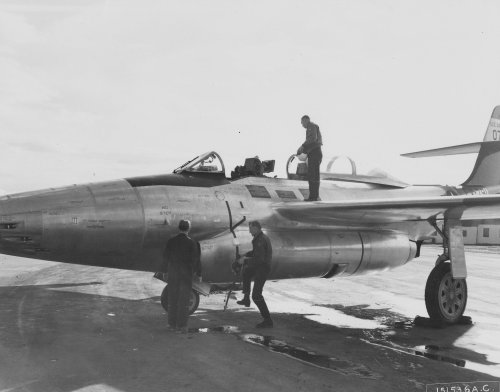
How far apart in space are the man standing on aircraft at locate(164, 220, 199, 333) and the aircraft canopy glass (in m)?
1.59

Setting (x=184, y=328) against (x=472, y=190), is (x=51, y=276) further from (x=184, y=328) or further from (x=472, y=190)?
(x=472, y=190)

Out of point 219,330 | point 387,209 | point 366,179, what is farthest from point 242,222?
point 366,179

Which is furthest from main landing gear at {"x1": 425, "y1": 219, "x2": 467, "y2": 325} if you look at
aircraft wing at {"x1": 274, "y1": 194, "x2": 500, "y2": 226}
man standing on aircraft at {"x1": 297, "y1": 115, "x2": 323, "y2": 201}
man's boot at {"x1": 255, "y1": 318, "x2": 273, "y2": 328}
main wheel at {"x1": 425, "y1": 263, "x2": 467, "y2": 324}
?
man's boot at {"x1": 255, "y1": 318, "x2": 273, "y2": 328}

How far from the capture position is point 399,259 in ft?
36.2

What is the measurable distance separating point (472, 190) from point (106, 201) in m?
9.96

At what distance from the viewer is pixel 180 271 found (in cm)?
802

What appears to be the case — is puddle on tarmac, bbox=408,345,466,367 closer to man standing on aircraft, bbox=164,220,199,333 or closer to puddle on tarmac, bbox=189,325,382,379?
puddle on tarmac, bbox=189,325,382,379

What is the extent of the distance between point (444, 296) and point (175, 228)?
5506 mm

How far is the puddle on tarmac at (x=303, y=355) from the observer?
6133mm

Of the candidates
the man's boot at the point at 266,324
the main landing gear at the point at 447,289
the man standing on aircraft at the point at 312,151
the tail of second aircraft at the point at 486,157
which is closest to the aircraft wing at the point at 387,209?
the main landing gear at the point at 447,289

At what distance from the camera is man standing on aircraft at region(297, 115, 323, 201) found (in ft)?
33.6

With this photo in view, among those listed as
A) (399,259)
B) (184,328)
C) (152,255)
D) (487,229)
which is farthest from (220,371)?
(487,229)

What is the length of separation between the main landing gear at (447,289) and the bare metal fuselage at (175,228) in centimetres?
103

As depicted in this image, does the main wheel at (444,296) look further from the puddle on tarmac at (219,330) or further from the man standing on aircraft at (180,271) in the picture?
the man standing on aircraft at (180,271)
